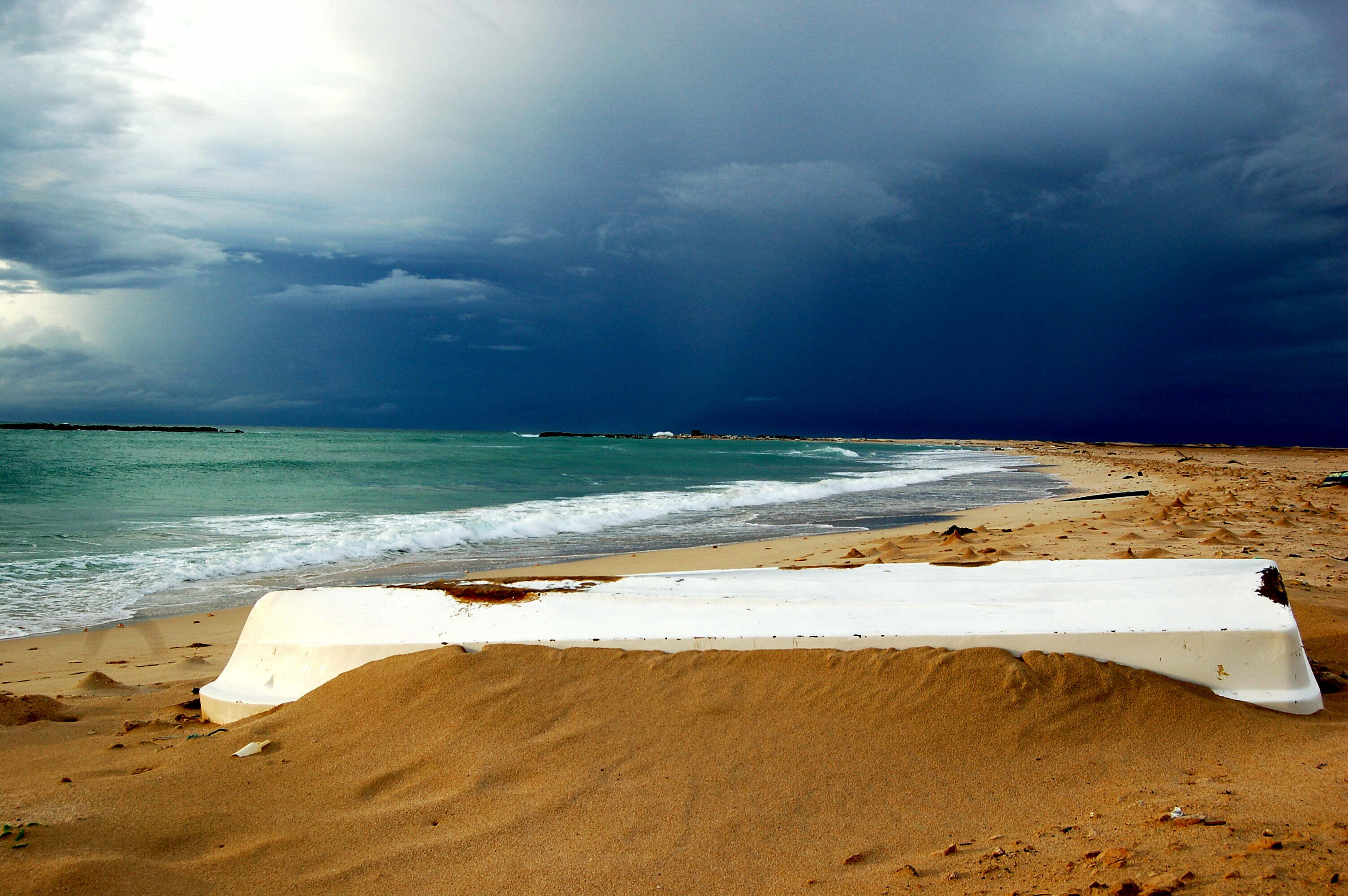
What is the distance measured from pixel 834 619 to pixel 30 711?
4.00m

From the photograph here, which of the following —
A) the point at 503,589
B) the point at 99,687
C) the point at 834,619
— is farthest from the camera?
the point at 99,687

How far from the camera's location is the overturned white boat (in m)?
2.70

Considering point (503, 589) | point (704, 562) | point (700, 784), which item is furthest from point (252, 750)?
point (704, 562)

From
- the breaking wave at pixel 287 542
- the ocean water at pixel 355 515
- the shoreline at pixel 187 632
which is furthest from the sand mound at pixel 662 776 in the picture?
the breaking wave at pixel 287 542

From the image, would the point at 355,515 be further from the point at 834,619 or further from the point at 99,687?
the point at 834,619

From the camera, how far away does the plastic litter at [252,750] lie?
251 centimetres

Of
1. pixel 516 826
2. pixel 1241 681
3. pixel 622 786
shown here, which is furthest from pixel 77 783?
pixel 1241 681

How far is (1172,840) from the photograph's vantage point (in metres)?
1.76

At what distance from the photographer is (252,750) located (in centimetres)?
254

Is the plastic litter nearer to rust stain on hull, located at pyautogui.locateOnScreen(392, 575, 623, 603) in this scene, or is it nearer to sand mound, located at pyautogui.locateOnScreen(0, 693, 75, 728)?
rust stain on hull, located at pyautogui.locateOnScreen(392, 575, 623, 603)

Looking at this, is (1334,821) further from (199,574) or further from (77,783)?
(199,574)

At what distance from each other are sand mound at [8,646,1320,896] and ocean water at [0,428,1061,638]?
498cm

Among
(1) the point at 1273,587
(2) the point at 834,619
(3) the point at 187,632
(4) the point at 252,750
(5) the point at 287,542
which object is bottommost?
(3) the point at 187,632

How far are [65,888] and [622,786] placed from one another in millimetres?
1441
